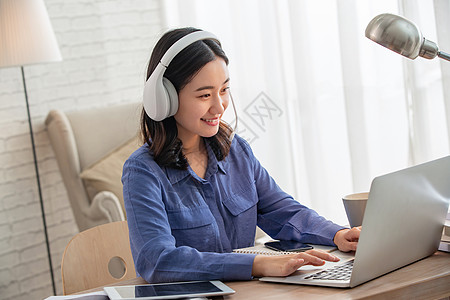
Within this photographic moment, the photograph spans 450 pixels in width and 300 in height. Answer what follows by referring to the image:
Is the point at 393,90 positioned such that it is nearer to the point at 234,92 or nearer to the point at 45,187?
the point at 234,92

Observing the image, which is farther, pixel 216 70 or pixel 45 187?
pixel 45 187

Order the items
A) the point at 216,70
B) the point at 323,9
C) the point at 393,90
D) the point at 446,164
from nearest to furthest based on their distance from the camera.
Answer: the point at 446,164 < the point at 216,70 < the point at 393,90 < the point at 323,9

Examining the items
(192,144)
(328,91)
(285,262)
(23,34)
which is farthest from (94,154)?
(285,262)

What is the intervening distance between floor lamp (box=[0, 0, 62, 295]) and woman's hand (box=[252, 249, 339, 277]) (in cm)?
218

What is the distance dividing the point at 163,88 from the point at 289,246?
0.48 meters

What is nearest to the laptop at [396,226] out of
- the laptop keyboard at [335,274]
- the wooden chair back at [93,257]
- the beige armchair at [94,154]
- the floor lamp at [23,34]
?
the laptop keyboard at [335,274]

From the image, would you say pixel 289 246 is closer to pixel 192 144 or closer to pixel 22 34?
pixel 192 144

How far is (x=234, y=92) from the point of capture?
3.30 meters

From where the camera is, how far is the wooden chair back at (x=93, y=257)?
5.25 ft

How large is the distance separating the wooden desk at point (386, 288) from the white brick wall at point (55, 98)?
250 centimetres

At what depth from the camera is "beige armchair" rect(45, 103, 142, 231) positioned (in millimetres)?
3057

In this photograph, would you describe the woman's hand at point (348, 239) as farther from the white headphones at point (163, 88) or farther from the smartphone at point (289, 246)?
the white headphones at point (163, 88)

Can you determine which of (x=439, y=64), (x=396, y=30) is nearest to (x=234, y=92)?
(x=439, y=64)

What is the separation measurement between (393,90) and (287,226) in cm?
116
